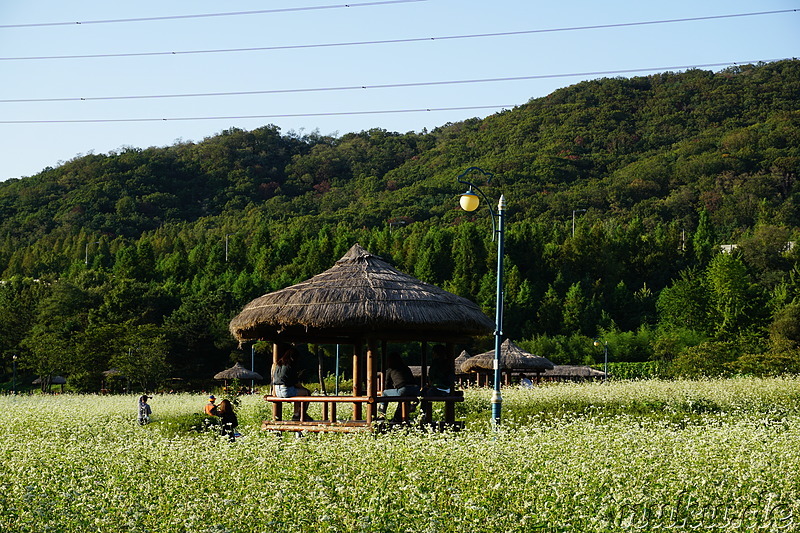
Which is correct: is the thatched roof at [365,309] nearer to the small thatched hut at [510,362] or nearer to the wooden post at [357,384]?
the wooden post at [357,384]

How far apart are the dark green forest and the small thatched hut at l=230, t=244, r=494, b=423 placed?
23515 millimetres

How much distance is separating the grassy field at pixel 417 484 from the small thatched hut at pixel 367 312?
2.99 metres

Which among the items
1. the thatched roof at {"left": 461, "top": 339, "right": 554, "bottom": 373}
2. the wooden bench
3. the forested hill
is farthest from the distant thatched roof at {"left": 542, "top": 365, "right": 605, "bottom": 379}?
the forested hill

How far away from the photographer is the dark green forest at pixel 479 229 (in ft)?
179

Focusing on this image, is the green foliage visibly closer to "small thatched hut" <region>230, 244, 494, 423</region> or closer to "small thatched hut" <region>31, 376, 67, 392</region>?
"small thatched hut" <region>230, 244, 494, 423</region>

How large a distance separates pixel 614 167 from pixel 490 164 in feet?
46.0

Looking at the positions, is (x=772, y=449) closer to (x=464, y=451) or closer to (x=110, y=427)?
(x=464, y=451)

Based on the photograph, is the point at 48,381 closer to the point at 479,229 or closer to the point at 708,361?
the point at 708,361

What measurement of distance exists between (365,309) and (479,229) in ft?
209

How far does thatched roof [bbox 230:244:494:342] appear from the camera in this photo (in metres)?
14.0

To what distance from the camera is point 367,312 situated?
1393cm

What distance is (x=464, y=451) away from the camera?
31.7 ft

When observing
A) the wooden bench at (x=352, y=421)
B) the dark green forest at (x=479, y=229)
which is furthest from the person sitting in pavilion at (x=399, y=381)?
the dark green forest at (x=479, y=229)

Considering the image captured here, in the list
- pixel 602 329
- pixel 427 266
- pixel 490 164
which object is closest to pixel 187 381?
pixel 427 266
